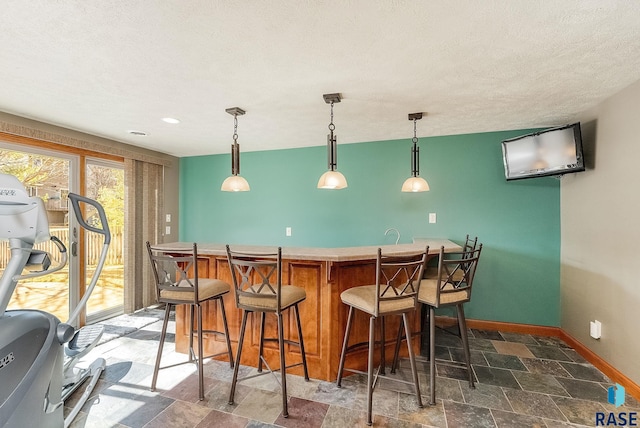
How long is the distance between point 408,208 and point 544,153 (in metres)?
1.44

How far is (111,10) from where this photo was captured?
1369 mm

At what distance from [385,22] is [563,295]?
333 centimetres

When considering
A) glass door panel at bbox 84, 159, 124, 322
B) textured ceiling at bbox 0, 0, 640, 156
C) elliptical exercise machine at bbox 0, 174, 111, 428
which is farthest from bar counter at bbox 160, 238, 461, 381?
glass door panel at bbox 84, 159, 124, 322

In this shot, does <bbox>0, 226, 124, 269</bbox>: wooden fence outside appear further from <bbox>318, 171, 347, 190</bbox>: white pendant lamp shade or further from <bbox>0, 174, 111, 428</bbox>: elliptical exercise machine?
<bbox>318, 171, 347, 190</bbox>: white pendant lamp shade

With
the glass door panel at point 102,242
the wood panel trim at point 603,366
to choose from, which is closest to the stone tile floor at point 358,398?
the wood panel trim at point 603,366

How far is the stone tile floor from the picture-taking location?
1.90 meters

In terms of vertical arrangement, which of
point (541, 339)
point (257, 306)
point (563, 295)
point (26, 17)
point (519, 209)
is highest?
point (26, 17)

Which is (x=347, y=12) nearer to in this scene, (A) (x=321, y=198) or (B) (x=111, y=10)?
(B) (x=111, y=10)

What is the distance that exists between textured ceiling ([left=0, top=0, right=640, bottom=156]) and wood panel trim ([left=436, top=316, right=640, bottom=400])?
2.18 m

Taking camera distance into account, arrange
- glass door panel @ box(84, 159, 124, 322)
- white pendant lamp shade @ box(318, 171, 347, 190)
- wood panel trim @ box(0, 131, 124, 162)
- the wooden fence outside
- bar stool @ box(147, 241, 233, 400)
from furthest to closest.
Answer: glass door panel @ box(84, 159, 124, 322) → the wooden fence outside → wood panel trim @ box(0, 131, 124, 162) → white pendant lamp shade @ box(318, 171, 347, 190) → bar stool @ box(147, 241, 233, 400)

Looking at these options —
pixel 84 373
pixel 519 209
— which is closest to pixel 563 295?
pixel 519 209

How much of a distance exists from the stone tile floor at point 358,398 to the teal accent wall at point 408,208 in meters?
0.86

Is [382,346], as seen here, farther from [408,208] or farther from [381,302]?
[408,208]

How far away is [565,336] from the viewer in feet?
10.0
